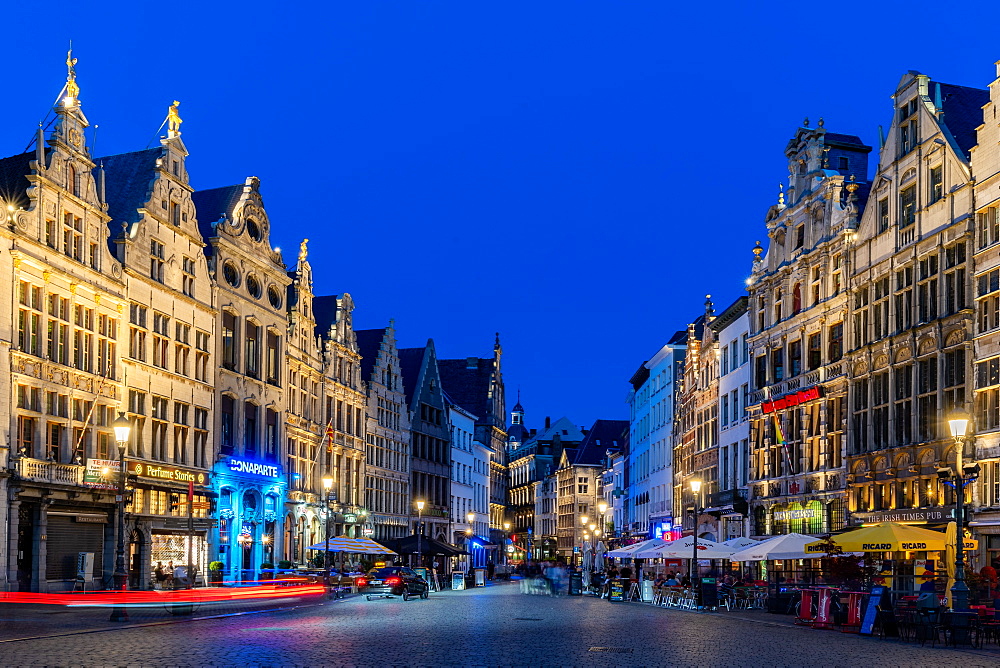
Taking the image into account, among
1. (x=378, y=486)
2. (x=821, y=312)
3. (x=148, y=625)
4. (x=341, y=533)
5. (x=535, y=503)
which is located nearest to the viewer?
(x=148, y=625)

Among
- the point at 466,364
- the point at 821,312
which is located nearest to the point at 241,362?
the point at 821,312

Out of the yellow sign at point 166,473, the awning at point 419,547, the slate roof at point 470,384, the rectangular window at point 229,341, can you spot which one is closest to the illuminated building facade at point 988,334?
the yellow sign at point 166,473

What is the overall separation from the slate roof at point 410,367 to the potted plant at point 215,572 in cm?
4409

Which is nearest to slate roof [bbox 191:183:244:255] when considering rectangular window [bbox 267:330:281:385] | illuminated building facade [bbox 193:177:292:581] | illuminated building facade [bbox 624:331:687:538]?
illuminated building facade [bbox 193:177:292:581]

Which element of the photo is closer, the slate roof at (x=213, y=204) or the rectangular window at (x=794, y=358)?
the rectangular window at (x=794, y=358)

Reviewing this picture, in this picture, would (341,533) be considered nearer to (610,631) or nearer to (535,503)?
(610,631)

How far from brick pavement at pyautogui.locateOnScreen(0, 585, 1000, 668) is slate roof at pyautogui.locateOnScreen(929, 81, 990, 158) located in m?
19.9

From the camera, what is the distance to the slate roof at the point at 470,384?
484ft

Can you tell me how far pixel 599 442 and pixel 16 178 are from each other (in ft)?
420

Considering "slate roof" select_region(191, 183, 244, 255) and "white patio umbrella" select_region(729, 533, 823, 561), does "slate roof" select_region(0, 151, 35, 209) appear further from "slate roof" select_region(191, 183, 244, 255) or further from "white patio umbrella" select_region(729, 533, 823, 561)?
"white patio umbrella" select_region(729, 533, 823, 561)

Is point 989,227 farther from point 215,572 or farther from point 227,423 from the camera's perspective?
point 227,423

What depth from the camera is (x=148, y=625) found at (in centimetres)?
3009

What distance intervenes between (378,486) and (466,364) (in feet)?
204

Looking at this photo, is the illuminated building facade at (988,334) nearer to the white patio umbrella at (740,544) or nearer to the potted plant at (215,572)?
the white patio umbrella at (740,544)
